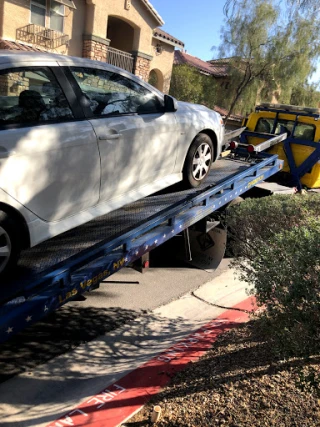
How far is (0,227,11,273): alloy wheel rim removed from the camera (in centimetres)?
270

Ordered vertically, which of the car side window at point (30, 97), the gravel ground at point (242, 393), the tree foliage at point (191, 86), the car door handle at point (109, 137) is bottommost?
the gravel ground at point (242, 393)

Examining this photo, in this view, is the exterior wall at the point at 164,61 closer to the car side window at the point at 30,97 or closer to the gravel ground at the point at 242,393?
the car side window at the point at 30,97

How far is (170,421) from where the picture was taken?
2.98m

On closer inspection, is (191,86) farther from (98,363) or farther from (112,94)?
(98,363)

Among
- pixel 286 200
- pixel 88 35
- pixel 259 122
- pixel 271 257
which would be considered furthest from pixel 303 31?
pixel 271 257

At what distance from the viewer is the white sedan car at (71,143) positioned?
2.77m

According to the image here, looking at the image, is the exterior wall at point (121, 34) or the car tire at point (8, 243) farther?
the exterior wall at point (121, 34)

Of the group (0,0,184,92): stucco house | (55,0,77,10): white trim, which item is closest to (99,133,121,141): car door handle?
(0,0,184,92): stucco house

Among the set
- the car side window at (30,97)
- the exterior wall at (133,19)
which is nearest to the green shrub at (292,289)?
the car side window at (30,97)

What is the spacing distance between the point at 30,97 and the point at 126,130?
0.93m

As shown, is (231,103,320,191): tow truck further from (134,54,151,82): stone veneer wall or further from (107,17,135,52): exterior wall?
Result: (107,17,135,52): exterior wall

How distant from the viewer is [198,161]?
4871 mm

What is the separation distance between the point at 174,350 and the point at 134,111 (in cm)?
241

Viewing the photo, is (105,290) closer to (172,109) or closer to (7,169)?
(172,109)
